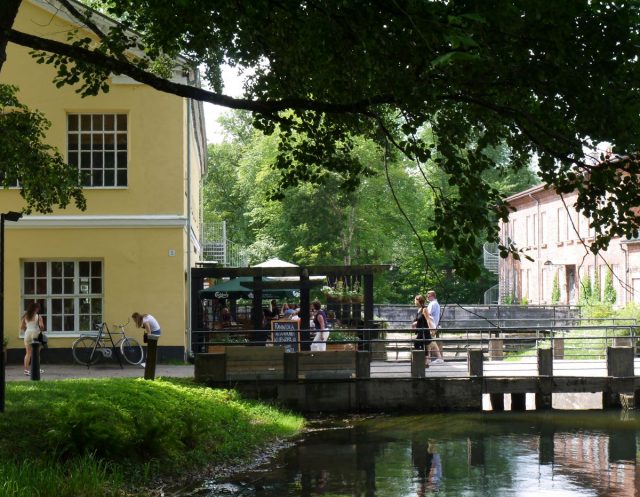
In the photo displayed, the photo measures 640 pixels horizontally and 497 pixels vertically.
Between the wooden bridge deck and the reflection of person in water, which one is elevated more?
the wooden bridge deck

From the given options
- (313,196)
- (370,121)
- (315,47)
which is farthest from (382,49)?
(313,196)

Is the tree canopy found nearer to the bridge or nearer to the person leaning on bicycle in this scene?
the bridge

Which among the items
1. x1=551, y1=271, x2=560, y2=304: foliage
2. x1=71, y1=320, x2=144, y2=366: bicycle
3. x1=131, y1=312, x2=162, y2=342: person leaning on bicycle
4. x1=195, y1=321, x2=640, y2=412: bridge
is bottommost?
x1=195, y1=321, x2=640, y2=412: bridge

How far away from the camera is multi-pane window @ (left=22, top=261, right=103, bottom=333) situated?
25.4m

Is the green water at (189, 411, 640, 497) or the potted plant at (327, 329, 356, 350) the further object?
the potted plant at (327, 329, 356, 350)

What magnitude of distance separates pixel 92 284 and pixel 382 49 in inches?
677

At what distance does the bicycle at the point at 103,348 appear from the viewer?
24531 mm

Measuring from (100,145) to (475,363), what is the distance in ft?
36.0

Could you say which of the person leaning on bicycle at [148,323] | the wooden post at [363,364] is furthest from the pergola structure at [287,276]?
the wooden post at [363,364]

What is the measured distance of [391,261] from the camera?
62.7 meters

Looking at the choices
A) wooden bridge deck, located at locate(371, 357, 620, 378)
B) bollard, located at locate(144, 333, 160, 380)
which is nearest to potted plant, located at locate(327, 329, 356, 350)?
wooden bridge deck, located at locate(371, 357, 620, 378)

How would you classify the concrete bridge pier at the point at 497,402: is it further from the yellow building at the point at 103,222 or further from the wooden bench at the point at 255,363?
the yellow building at the point at 103,222

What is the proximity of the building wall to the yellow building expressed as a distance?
76.2ft

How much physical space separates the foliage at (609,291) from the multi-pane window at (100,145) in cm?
2534
